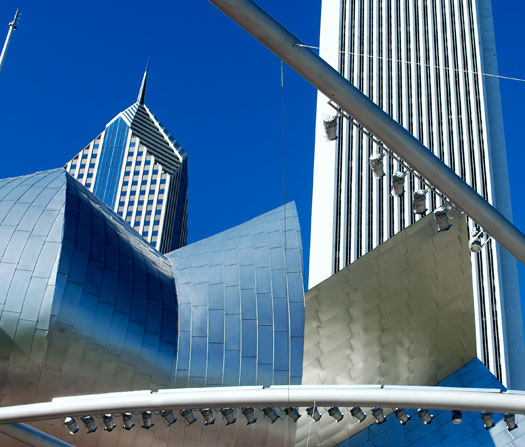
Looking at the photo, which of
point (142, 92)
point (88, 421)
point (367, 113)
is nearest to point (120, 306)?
point (88, 421)

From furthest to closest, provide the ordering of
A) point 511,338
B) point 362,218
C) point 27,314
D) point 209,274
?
point 362,218, point 511,338, point 209,274, point 27,314

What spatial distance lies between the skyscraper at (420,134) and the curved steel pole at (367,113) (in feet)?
163

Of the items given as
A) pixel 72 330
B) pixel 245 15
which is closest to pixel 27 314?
pixel 72 330

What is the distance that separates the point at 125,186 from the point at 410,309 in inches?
3994

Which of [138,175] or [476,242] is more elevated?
[138,175]

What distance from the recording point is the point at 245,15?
7949mm

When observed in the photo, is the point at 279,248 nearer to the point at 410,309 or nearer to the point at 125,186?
the point at 410,309

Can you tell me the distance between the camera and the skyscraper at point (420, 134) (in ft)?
191

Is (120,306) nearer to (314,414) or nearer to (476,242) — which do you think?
(314,414)

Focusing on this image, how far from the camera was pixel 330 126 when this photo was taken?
34.4ft

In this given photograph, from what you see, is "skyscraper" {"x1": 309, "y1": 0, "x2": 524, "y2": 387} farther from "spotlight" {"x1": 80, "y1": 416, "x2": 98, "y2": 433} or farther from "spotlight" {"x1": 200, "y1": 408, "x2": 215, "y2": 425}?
"spotlight" {"x1": 80, "y1": 416, "x2": 98, "y2": 433}

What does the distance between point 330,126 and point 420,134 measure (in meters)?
58.4

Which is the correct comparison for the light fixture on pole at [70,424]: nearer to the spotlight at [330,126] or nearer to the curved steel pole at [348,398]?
the curved steel pole at [348,398]

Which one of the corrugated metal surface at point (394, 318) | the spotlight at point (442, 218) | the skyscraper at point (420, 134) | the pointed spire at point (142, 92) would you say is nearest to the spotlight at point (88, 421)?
the spotlight at point (442, 218)
